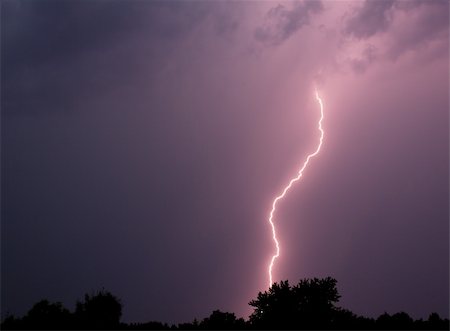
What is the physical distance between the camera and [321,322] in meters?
24.3

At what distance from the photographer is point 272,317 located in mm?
25688

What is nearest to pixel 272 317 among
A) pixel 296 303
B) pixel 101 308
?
pixel 296 303

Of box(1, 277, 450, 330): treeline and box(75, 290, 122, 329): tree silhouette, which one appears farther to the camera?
box(75, 290, 122, 329): tree silhouette

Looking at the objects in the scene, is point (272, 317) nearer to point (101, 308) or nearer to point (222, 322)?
point (222, 322)

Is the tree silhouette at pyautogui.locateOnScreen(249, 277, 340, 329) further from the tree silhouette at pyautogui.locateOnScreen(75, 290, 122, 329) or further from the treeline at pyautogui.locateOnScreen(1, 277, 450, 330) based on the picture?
the tree silhouette at pyautogui.locateOnScreen(75, 290, 122, 329)

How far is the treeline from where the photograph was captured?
21500mm

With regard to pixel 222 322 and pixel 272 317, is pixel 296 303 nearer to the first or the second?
pixel 272 317

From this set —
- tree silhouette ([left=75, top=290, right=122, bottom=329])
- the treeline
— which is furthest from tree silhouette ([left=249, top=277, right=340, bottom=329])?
tree silhouette ([left=75, top=290, right=122, bottom=329])

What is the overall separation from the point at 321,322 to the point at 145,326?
9.01m

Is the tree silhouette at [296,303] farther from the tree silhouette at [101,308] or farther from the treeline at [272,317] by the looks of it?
the tree silhouette at [101,308]

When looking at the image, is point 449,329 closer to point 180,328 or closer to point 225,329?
point 225,329

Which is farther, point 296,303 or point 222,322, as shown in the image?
point 296,303

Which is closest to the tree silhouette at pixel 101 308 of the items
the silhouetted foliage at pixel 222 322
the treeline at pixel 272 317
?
the treeline at pixel 272 317

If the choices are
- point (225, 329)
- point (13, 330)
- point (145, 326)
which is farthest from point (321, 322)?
point (13, 330)
